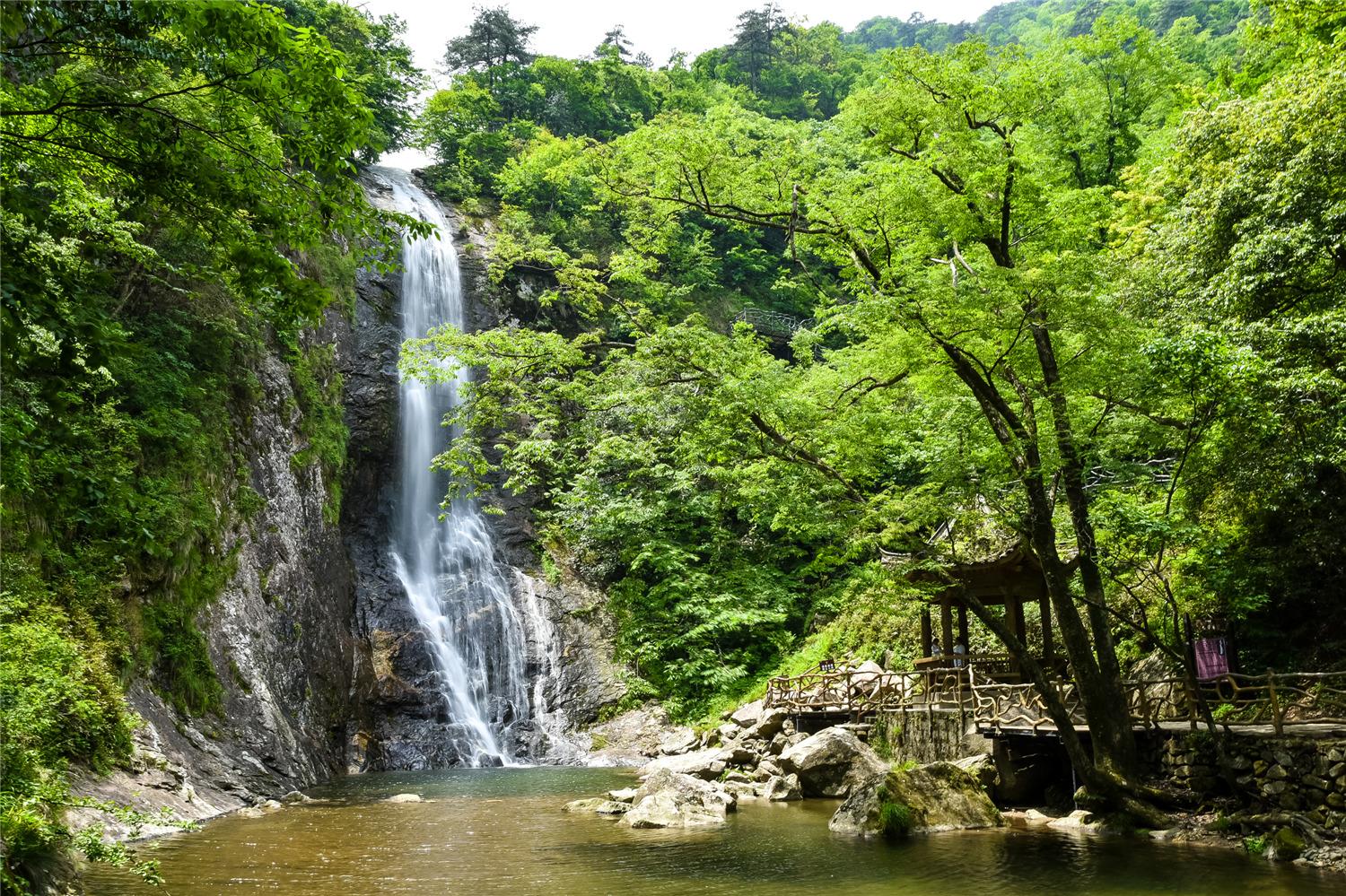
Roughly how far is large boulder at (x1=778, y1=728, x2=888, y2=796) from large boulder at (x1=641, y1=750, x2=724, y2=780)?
197cm

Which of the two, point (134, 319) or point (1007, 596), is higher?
point (134, 319)

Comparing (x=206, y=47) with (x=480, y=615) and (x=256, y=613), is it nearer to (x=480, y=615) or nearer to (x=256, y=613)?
(x=256, y=613)

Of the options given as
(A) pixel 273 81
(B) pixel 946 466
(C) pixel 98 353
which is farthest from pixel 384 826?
(A) pixel 273 81

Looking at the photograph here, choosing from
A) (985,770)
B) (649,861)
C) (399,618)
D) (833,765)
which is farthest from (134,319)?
(985,770)

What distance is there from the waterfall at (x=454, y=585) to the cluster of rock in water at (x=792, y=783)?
5.18m

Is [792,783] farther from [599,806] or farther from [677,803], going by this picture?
[599,806]

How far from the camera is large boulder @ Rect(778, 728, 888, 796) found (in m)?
15.3

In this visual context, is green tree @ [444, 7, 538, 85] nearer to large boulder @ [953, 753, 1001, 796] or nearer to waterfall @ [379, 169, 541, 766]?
waterfall @ [379, 169, 541, 766]

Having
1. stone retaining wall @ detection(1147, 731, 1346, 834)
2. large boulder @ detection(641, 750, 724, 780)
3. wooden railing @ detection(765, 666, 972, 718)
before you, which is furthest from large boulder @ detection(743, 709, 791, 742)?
stone retaining wall @ detection(1147, 731, 1346, 834)

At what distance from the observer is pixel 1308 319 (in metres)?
11.1

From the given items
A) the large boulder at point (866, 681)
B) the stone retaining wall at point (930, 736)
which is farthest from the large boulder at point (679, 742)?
the stone retaining wall at point (930, 736)

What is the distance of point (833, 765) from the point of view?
15414 mm

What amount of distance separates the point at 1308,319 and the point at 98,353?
41.6 feet

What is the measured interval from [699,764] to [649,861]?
7.34m
